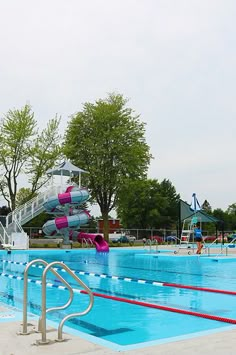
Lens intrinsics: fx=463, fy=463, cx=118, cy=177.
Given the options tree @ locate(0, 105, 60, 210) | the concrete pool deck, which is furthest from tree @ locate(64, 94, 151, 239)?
the concrete pool deck

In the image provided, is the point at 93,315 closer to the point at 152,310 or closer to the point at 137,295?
the point at 152,310

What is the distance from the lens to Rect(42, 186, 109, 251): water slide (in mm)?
29625

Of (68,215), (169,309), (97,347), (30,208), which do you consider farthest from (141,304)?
(30,208)

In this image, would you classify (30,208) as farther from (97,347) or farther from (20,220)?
(97,347)

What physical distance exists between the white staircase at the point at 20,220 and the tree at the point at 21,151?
395cm

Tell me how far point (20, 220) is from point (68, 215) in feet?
10.5

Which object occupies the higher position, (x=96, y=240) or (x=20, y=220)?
(x=20, y=220)

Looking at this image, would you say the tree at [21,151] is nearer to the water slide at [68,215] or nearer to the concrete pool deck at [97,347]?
the water slide at [68,215]

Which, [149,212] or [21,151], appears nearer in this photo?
[21,151]

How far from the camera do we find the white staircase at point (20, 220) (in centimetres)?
2877

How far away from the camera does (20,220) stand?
30.7 m

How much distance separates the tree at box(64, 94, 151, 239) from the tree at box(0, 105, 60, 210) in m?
2.16

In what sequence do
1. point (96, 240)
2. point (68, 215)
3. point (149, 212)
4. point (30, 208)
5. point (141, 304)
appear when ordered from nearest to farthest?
point (141, 304) → point (96, 240) → point (68, 215) → point (30, 208) → point (149, 212)

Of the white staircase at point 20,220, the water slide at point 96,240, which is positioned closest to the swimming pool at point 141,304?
the water slide at point 96,240
